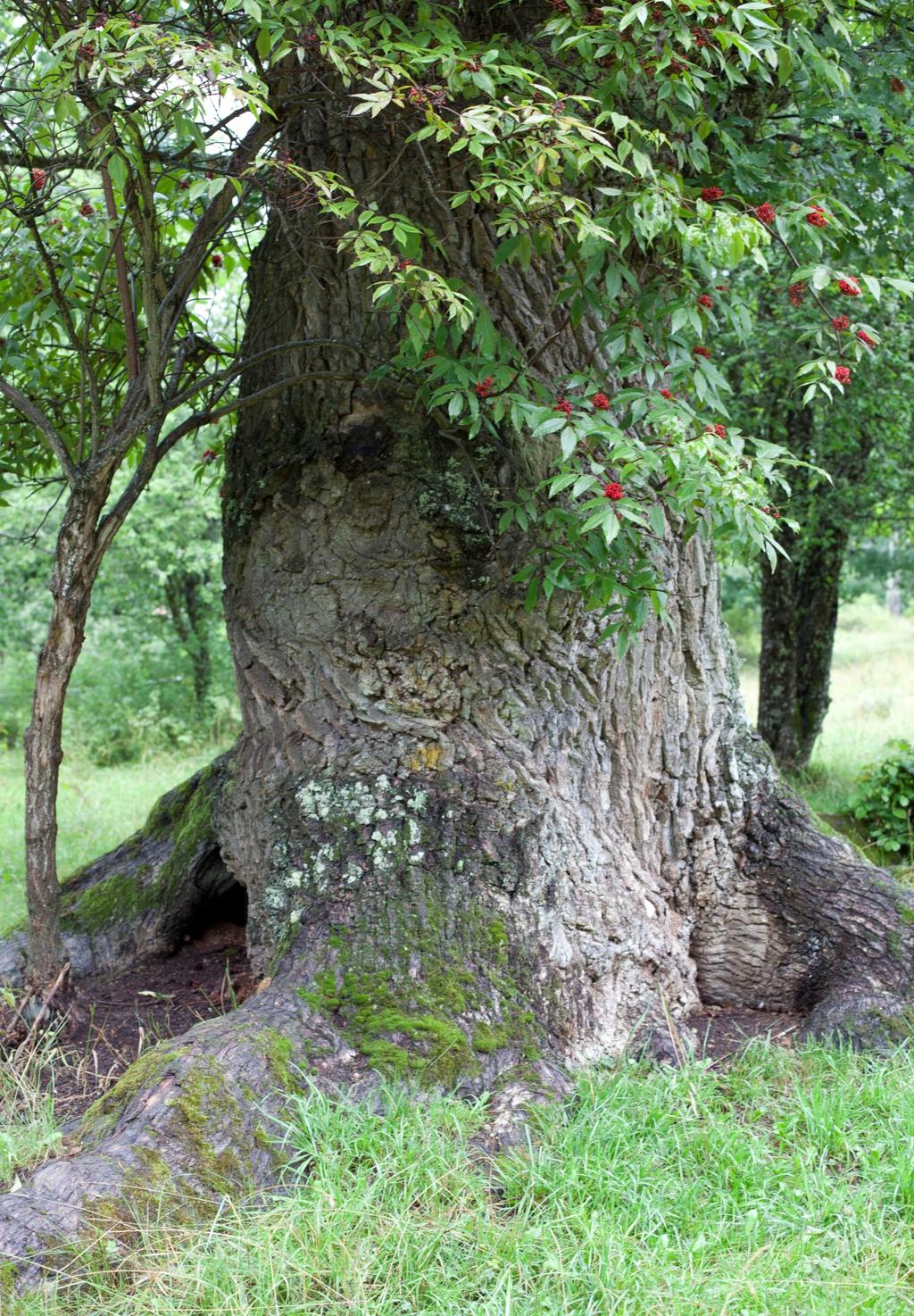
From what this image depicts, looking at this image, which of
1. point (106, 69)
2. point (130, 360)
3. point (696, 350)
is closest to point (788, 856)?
point (696, 350)

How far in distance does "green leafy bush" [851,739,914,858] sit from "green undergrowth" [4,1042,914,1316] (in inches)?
141

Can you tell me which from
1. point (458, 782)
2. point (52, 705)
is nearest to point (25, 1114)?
point (52, 705)

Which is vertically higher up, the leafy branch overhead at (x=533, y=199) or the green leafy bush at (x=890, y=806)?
the leafy branch overhead at (x=533, y=199)

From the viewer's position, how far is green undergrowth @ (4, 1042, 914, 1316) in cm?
259

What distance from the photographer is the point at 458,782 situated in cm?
399

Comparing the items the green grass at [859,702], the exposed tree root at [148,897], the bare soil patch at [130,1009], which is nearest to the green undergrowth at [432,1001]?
the bare soil patch at [130,1009]

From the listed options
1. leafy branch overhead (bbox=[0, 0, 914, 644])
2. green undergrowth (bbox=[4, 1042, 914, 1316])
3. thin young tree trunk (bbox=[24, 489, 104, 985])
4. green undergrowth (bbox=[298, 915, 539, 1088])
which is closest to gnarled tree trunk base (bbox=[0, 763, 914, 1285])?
green undergrowth (bbox=[298, 915, 539, 1088])

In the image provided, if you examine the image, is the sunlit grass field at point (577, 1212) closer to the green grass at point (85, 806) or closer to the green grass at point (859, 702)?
the green grass at point (85, 806)

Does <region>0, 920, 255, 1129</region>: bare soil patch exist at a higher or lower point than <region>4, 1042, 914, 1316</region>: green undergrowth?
lower

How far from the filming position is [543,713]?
4.11 metres

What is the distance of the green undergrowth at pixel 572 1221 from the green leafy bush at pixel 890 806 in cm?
359

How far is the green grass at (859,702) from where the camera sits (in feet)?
28.6

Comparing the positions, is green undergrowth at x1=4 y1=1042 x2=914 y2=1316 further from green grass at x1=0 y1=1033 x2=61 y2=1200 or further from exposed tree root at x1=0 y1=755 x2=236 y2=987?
exposed tree root at x1=0 y1=755 x2=236 y2=987

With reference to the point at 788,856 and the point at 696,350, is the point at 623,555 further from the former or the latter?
the point at 788,856
